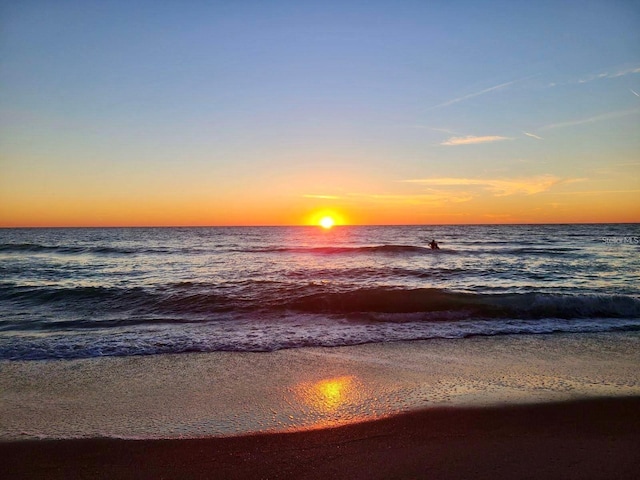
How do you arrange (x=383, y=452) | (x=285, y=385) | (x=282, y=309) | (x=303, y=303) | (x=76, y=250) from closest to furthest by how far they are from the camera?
(x=383, y=452) → (x=285, y=385) → (x=282, y=309) → (x=303, y=303) → (x=76, y=250)

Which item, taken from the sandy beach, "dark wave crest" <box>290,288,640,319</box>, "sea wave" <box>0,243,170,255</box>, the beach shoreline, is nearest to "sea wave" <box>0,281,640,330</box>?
"dark wave crest" <box>290,288,640,319</box>

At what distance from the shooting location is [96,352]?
314 inches

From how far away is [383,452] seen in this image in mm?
3883

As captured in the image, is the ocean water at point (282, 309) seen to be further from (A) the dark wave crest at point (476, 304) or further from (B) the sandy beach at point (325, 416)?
(B) the sandy beach at point (325, 416)

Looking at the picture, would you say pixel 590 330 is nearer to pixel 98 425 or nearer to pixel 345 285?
pixel 345 285

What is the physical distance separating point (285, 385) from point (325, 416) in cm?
126

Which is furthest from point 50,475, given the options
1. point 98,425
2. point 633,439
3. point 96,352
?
point 633,439

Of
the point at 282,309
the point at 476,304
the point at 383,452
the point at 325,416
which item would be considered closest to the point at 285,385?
the point at 325,416

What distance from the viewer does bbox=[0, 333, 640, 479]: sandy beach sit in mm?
3709

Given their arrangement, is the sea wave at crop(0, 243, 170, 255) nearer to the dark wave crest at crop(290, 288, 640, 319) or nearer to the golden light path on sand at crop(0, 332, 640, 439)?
the dark wave crest at crop(290, 288, 640, 319)

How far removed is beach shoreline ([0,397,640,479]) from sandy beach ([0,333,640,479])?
16 millimetres

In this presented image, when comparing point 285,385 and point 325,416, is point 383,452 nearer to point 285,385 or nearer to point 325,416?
point 325,416

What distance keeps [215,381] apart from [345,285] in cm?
1082

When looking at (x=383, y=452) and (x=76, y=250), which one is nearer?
(x=383, y=452)
